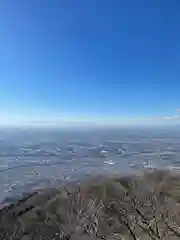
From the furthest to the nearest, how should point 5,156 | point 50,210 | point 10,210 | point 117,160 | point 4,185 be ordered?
point 5,156 → point 117,160 → point 4,185 → point 10,210 → point 50,210

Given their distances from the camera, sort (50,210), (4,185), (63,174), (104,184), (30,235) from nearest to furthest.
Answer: (30,235) < (50,210) < (104,184) < (4,185) < (63,174)

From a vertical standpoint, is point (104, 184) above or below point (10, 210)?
above

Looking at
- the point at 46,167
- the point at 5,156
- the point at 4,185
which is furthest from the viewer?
the point at 5,156

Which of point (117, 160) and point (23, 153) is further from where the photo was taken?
point (23, 153)

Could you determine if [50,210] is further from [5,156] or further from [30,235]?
[5,156]

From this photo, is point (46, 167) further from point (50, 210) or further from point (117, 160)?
point (50, 210)

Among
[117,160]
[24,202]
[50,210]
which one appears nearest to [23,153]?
[117,160]

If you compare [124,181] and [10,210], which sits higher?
[124,181]

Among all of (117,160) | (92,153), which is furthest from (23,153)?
(117,160)

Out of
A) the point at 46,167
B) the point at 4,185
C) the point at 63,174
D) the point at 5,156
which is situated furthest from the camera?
the point at 5,156

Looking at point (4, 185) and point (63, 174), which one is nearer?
point (4, 185)
